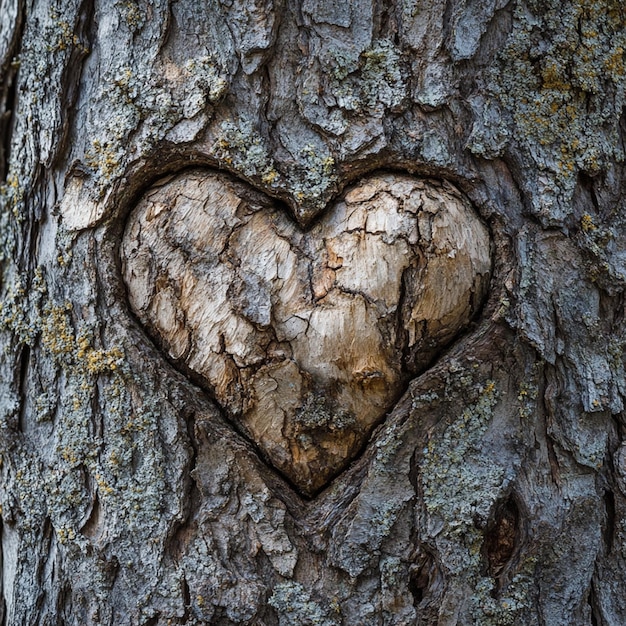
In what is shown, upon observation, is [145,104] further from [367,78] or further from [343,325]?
[343,325]

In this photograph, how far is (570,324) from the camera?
130 cm

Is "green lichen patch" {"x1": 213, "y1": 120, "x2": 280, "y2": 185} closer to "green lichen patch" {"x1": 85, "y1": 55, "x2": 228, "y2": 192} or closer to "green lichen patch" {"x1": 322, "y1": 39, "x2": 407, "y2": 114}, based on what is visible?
"green lichen patch" {"x1": 85, "y1": 55, "x2": 228, "y2": 192}

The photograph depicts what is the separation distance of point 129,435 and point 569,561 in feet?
2.95

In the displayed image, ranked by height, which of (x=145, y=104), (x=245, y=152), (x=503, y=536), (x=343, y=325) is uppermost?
(x=145, y=104)

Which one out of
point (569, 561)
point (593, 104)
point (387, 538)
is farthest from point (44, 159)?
point (569, 561)

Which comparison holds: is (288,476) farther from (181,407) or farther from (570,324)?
(570,324)

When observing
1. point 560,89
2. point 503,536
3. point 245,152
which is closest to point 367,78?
point 245,152

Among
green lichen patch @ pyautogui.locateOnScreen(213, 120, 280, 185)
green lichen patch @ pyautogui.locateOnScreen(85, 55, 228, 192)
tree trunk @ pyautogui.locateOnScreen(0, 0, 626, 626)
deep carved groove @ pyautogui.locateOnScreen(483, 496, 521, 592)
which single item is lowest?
deep carved groove @ pyautogui.locateOnScreen(483, 496, 521, 592)

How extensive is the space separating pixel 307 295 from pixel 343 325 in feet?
0.30

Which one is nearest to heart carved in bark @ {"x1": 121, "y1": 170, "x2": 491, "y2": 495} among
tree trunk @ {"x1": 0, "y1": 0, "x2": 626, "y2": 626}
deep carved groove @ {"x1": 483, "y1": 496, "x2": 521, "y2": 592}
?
tree trunk @ {"x1": 0, "y1": 0, "x2": 626, "y2": 626}

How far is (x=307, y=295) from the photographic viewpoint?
1245mm

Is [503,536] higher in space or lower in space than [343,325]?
lower

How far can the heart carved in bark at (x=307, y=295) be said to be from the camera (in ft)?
4.04

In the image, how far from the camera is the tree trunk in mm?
1235
